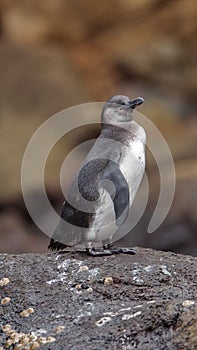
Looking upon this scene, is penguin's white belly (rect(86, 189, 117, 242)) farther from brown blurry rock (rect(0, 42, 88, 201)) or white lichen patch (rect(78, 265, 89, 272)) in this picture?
brown blurry rock (rect(0, 42, 88, 201))

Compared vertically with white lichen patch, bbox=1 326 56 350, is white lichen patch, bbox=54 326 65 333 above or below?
above

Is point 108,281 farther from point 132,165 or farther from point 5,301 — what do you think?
point 132,165

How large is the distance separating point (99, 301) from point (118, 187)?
852mm

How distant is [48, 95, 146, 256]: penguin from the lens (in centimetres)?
491

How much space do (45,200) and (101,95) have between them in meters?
3.22

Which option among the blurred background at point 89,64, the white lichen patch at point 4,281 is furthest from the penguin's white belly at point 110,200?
the blurred background at point 89,64

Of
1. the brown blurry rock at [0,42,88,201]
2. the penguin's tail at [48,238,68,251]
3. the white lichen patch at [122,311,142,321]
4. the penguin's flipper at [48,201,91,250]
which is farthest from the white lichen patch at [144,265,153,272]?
the brown blurry rock at [0,42,88,201]

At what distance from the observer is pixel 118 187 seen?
488 cm

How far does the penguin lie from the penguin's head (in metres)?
0.23

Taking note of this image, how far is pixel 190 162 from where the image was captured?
39.2ft

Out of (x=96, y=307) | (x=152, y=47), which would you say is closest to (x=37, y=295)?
(x=96, y=307)

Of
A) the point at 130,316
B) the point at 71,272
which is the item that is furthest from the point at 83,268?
the point at 130,316

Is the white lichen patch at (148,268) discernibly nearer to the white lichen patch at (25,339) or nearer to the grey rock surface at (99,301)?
the grey rock surface at (99,301)

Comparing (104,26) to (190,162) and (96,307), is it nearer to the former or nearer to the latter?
(190,162)
